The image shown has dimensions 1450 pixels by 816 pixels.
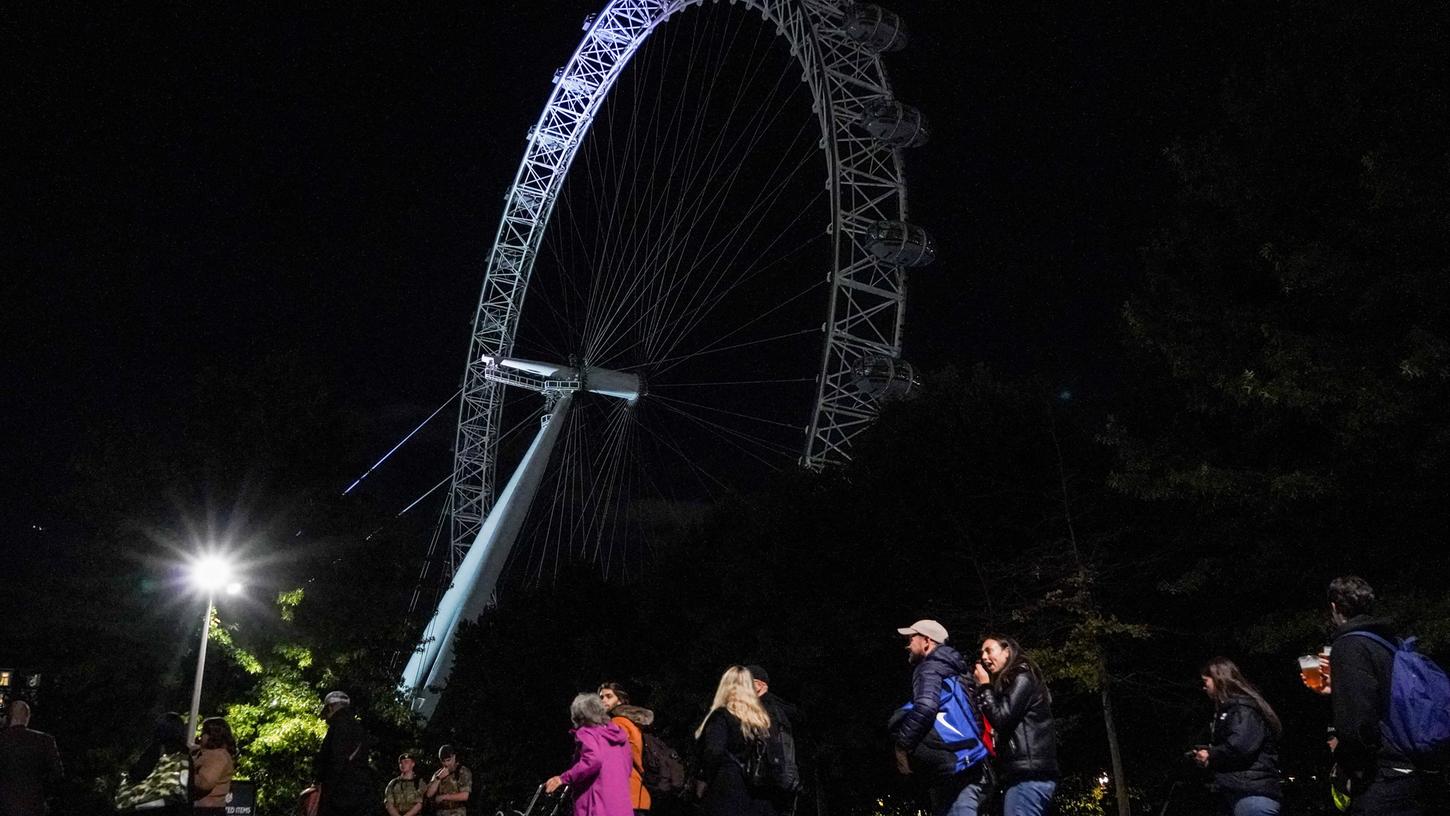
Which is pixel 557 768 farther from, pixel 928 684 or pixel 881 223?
pixel 928 684

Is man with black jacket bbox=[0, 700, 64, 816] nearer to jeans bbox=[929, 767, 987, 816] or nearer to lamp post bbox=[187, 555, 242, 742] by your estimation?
jeans bbox=[929, 767, 987, 816]

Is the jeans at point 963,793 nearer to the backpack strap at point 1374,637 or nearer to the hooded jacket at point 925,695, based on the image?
the hooded jacket at point 925,695

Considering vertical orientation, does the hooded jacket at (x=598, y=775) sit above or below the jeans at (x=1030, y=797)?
above

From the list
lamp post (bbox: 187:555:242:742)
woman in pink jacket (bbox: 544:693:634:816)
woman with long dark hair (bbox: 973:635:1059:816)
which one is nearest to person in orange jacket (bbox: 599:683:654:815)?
woman in pink jacket (bbox: 544:693:634:816)

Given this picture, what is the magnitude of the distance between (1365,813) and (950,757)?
1940 mm

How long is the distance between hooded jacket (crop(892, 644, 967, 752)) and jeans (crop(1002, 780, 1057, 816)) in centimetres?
56

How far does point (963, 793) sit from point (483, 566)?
23.1m

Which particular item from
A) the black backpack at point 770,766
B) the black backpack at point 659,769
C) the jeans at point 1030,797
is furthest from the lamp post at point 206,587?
the jeans at point 1030,797

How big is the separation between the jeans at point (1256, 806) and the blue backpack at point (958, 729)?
1.52m

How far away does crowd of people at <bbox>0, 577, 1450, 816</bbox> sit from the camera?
468 cm

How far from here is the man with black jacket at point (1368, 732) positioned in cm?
461

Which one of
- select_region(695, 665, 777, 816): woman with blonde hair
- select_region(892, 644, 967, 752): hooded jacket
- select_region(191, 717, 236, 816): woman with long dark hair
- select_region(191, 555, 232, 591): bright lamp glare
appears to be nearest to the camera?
select_region(892, 644, 967, 752): hooded jacket

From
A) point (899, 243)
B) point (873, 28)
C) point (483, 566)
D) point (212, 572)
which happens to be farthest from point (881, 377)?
point (212, 572)

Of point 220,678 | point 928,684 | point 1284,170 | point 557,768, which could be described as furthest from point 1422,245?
point 557,768
